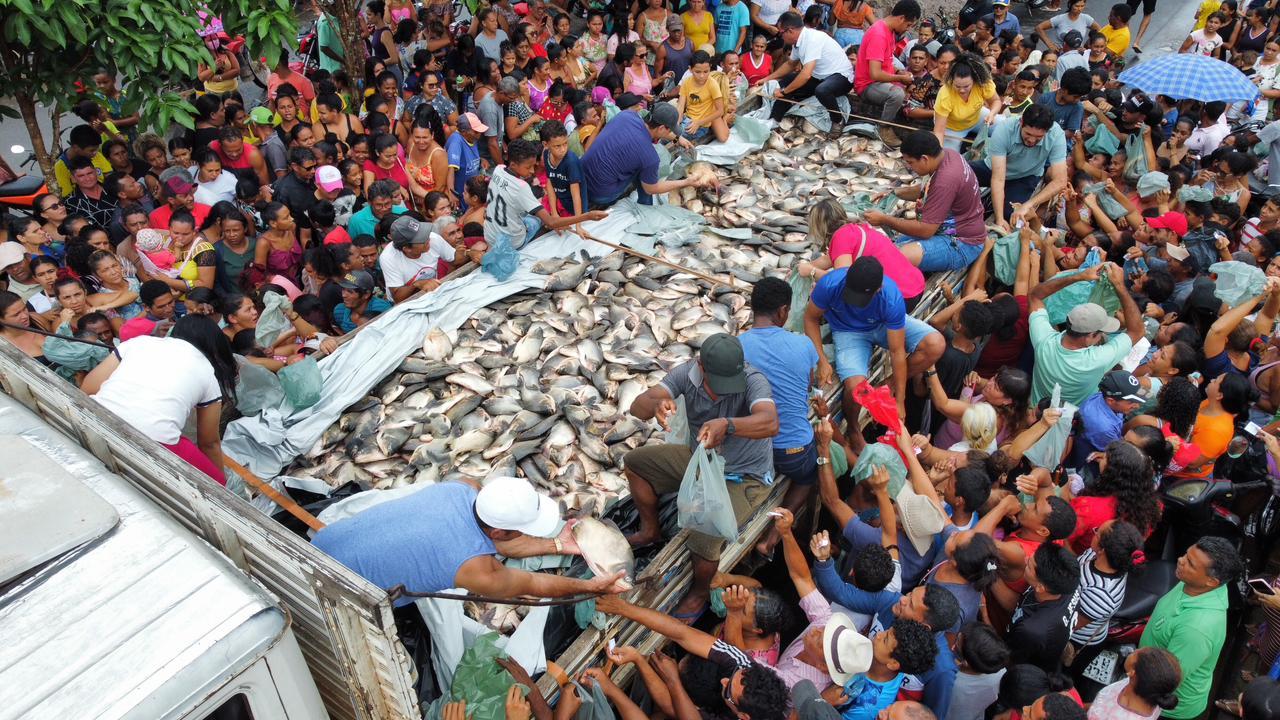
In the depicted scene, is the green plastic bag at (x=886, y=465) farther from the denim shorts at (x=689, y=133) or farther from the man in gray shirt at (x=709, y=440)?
the denim shorts at (x=689, y=133)

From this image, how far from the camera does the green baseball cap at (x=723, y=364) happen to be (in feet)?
12.8

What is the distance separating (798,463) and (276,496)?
258cm

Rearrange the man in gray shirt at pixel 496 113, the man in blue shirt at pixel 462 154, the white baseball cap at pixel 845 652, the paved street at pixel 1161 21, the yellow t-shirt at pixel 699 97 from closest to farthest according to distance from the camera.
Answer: the white baseball cap at pixel 845 652 < the man in blue shirt at pixel 462 154 < the man in gray shirt at pixel 496 113 < the yellow t-shirt at pixel 699 97 < the paved street at pixel 1161 21

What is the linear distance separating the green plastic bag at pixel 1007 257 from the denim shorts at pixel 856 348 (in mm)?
1424

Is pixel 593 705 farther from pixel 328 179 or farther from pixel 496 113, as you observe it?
pixel 496 113

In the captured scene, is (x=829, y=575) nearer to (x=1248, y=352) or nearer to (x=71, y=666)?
(x=71, y=666)

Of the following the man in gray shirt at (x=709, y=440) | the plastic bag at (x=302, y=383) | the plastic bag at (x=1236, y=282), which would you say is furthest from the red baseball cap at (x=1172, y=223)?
the plastic bag at (x=302, y=383)

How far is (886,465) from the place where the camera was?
4258 mm

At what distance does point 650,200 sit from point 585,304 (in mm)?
1472

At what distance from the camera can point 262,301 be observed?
229 inches

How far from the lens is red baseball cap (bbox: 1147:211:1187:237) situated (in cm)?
637

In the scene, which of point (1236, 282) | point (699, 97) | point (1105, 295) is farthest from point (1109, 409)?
point (699, 97)

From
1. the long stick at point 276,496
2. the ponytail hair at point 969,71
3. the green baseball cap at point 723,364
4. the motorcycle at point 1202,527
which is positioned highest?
the ponytail hair at point 969,71

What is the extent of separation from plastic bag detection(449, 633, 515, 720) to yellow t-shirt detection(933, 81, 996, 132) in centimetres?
594
